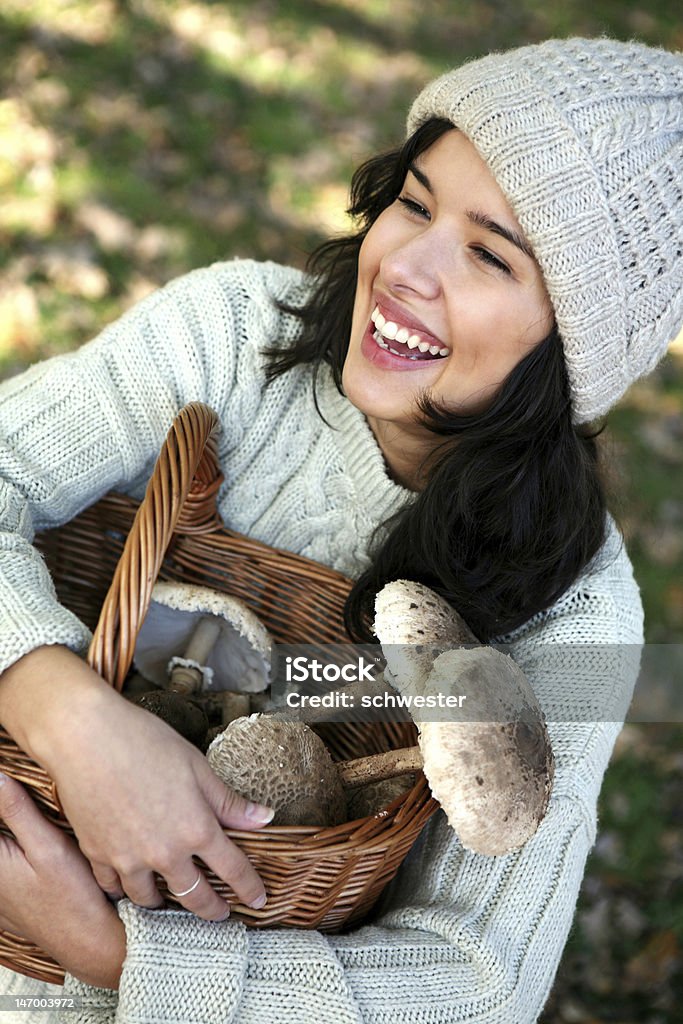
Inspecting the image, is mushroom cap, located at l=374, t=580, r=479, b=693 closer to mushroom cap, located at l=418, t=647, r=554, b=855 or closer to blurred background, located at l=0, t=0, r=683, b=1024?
mushroom cap, located at l=418, t=647, r=554, b=855

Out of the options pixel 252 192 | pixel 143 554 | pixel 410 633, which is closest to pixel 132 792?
pixel 143 554

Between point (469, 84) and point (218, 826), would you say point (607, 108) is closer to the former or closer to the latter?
point (469, 84)

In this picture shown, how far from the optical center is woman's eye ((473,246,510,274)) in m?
1.69

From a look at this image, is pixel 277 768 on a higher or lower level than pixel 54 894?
higher

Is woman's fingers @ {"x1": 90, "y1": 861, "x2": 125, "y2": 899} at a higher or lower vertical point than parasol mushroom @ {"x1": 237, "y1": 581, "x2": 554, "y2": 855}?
lower

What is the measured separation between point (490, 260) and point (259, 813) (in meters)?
1.03

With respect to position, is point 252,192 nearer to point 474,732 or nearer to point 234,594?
point 234,594

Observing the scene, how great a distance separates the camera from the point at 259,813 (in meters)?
1.40

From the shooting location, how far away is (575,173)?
5.18 feet

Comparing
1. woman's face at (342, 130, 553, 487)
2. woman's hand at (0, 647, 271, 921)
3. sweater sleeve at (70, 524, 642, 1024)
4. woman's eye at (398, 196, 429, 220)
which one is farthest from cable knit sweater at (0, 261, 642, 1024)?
woman's eye at (398, 196, 429, 220)

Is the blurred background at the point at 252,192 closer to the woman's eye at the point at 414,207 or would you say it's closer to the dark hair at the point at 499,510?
the dark hair at the point at 499,510

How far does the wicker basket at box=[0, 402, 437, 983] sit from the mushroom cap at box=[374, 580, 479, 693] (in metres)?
0.19

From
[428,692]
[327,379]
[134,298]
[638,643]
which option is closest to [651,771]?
[638,643]

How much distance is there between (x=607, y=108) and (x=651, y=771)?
2178 millimetres
